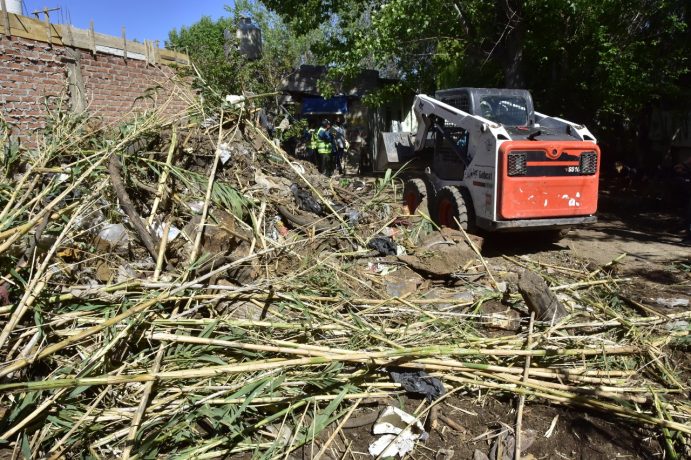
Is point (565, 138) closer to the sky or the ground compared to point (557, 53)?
closer to the ground

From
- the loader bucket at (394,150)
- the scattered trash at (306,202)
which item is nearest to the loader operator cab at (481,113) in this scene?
the loader bucket at (394,150)

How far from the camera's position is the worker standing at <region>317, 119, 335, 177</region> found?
13797 millimetres

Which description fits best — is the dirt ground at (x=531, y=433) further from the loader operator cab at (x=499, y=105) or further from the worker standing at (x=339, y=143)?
the worker standing at (x=339, y=143)

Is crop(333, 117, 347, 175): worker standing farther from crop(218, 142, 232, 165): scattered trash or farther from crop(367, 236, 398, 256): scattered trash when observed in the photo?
→ crop(367, 236, 398, 256): scattered trash

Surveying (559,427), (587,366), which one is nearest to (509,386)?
(559,427)

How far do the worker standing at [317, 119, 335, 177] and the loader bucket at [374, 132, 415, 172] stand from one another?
4.28 m

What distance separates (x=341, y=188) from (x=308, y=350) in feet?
13.0

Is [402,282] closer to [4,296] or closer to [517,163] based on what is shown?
[517,163]

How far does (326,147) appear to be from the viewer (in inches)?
544

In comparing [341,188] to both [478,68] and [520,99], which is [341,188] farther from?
[478,68]

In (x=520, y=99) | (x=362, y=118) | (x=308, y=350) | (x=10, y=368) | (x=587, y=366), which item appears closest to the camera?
(x=10, y=368)

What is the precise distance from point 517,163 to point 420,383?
3.73 metres

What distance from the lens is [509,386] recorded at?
313cm

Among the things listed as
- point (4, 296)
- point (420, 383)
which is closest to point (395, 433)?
point (420, 383)
